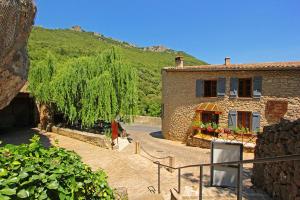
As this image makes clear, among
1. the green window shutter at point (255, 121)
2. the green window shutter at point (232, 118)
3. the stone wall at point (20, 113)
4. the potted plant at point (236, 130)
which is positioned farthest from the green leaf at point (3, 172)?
the green window shutter at point (232, 118)

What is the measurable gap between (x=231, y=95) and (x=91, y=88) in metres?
9.52

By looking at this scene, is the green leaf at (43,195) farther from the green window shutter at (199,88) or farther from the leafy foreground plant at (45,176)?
the green window shutter at (199,88)

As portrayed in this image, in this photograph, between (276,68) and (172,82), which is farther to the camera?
(172,82)

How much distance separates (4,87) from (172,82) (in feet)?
49.8

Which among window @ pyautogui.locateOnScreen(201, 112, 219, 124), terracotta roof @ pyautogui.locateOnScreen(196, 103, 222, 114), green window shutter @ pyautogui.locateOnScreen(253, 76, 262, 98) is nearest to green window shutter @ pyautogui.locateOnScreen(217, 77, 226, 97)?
terracotta roof @ pyautogui.locateOnScreen(196, 103, 222, 114)

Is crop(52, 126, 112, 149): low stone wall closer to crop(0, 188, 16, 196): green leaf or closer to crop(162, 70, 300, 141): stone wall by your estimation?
crop(162, 70, 300, 141): stone wall

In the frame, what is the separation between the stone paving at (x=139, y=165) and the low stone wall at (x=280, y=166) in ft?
1.63

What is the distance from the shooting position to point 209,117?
66.2ft

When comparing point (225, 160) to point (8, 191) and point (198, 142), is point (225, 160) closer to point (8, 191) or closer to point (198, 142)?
point (8, 191)

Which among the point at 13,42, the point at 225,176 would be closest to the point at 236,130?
the point at 225,176

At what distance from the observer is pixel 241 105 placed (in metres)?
18.9

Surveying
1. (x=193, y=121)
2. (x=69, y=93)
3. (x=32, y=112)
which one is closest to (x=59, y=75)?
(x=69, y=93)

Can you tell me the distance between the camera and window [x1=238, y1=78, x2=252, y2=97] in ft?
61.5

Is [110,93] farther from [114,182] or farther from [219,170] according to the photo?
[219,170]
